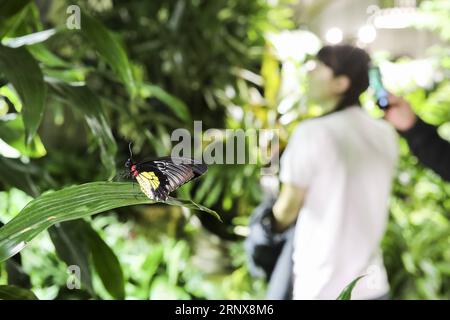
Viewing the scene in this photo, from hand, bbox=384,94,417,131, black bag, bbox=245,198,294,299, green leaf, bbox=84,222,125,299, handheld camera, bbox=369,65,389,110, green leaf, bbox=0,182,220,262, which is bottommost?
black bag, bbox=245,198,294,299

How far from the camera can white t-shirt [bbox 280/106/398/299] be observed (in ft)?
3.58

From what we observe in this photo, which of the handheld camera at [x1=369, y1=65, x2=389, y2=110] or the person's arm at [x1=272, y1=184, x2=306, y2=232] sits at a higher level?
the handheld camera at [x1=369, y1=65, x2=389, y2=110]

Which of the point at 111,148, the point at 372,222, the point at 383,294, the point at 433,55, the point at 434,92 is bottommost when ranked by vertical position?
the point at 383,294

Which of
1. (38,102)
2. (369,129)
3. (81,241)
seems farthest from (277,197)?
(38,102)

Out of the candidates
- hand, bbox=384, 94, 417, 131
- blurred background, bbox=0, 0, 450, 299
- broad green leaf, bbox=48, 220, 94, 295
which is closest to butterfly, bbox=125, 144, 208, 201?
broad green leaf, bbox=48, 220, 94, 295

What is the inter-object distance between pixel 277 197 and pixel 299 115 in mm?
178

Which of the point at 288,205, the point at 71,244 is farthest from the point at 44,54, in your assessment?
the point at 288,205

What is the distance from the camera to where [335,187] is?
3.59 ft

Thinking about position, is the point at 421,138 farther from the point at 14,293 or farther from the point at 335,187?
the point at 14,293

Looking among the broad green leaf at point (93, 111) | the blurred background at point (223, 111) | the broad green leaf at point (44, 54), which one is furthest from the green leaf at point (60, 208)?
the blurred background at point (223, 111)

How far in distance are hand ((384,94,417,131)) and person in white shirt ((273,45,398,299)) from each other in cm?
4

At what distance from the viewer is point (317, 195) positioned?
109cm

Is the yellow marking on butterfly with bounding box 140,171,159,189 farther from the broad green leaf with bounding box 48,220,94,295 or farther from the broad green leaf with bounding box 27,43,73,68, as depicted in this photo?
the broad green leaf with bounding box 27,43,73,68
